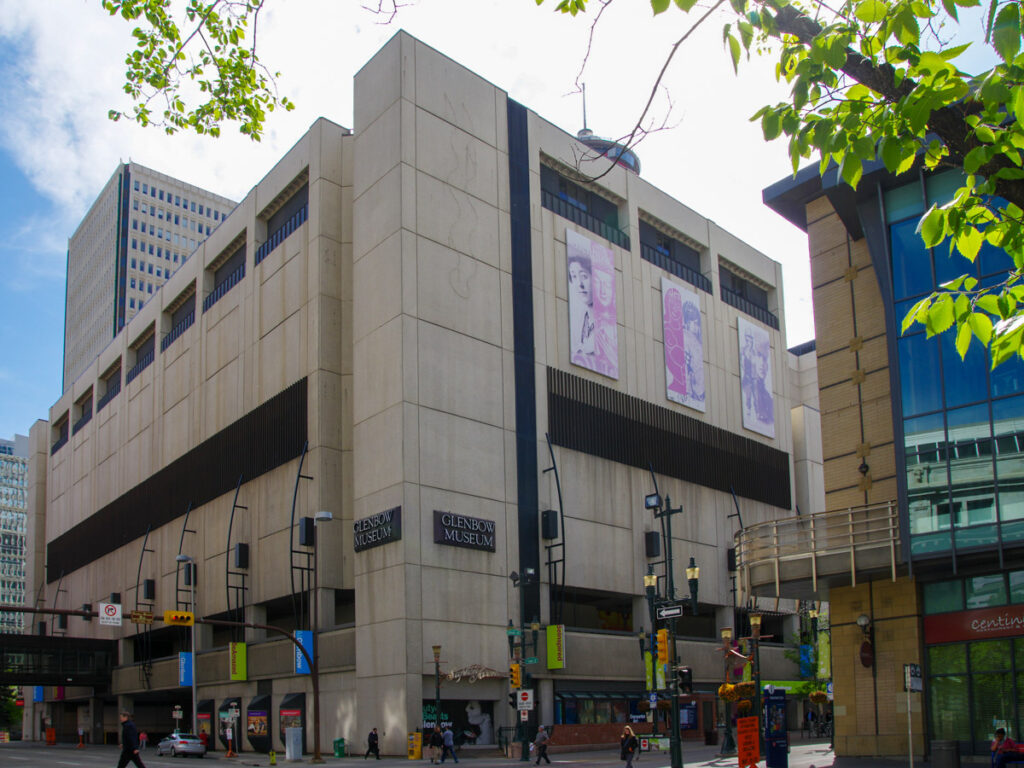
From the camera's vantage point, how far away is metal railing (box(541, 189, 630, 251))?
6042cm

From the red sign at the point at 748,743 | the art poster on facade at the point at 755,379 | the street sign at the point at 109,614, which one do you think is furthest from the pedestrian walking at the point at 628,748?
the art poster on facade at the point at 755,379

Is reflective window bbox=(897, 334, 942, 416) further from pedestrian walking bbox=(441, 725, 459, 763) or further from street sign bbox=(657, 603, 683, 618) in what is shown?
pedestrian walking bbox=(441, 725, 459, 763)

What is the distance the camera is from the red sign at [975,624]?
26844 millimetres

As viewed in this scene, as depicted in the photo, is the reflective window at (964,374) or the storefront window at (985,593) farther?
the storefront window at (985,593)

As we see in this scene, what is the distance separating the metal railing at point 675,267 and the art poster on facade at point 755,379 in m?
3.98

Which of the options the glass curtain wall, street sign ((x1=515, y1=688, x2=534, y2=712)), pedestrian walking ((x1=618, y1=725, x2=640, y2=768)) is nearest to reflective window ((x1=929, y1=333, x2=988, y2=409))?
the glass curtain wall

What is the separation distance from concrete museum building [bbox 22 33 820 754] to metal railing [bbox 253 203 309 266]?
10.9 inches

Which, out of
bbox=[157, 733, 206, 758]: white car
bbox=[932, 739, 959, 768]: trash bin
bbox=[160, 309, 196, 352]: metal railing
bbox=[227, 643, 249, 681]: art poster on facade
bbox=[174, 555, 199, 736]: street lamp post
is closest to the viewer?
bbox=[932, 739, 959, 768]: trash bin

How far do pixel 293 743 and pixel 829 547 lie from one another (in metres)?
28.8

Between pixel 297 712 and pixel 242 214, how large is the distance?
31249mm

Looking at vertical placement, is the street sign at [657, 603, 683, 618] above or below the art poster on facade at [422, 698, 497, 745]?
above

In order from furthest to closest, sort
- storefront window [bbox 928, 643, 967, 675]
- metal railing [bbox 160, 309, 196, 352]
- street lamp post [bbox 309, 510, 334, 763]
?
1. metal railing [bbox 160, 309, 196, 352]
2. street lamp post [bbox 309, 510, 334, 763]
3. storefront window [bbox 928, 643, 967, 675]

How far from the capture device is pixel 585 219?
2468 inches

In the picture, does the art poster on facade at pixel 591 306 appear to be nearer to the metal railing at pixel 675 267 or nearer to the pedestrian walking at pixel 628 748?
the metal railing at pixel 675 267
